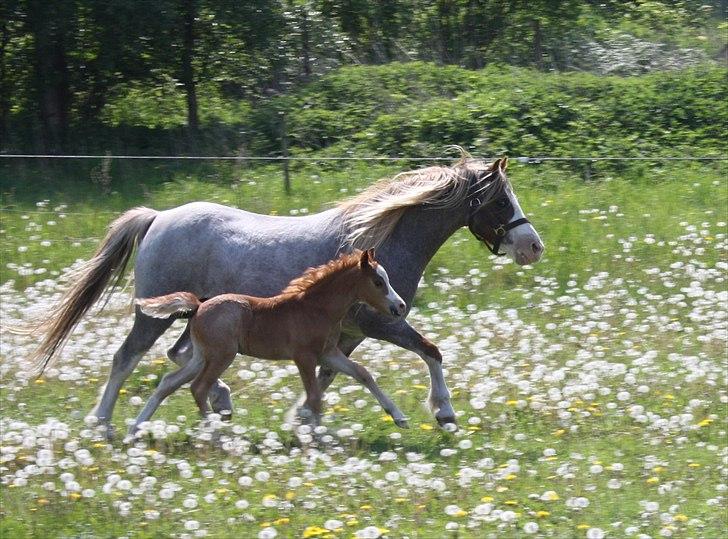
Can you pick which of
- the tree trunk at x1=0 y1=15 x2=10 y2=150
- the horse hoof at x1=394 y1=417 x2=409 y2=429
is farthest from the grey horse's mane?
the tree trunk at x1=0 y1=15 x2=10 y2=150

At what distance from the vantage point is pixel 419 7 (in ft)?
71.2

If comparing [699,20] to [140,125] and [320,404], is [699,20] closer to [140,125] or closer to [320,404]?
[140,125]

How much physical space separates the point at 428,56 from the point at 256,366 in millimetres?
13452

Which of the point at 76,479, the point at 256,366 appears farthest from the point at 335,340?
the point at 76,479

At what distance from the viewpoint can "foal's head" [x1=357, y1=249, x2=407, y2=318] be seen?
7812 millimetres

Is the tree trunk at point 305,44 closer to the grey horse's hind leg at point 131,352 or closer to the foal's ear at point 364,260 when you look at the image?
the grey horse's hind leg at point 131,352

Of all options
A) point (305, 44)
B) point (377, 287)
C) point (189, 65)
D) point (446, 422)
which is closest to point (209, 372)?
point (377, 287)

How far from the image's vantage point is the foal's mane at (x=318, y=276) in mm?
7883

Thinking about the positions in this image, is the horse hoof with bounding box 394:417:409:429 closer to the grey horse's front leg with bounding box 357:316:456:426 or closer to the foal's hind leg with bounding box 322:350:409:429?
the foal's hind leg with bounding box 322:350:409:429

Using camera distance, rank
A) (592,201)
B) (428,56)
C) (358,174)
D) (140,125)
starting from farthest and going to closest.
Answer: (428,56) < (140,125) < (358,174) < (592,201)

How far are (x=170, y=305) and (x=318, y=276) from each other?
934 mm

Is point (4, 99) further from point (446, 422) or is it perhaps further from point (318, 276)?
point (446, 422)

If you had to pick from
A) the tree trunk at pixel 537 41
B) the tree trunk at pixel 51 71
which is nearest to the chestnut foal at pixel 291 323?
the tree trunk at pixel 51 71

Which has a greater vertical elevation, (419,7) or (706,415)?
(419,7)
